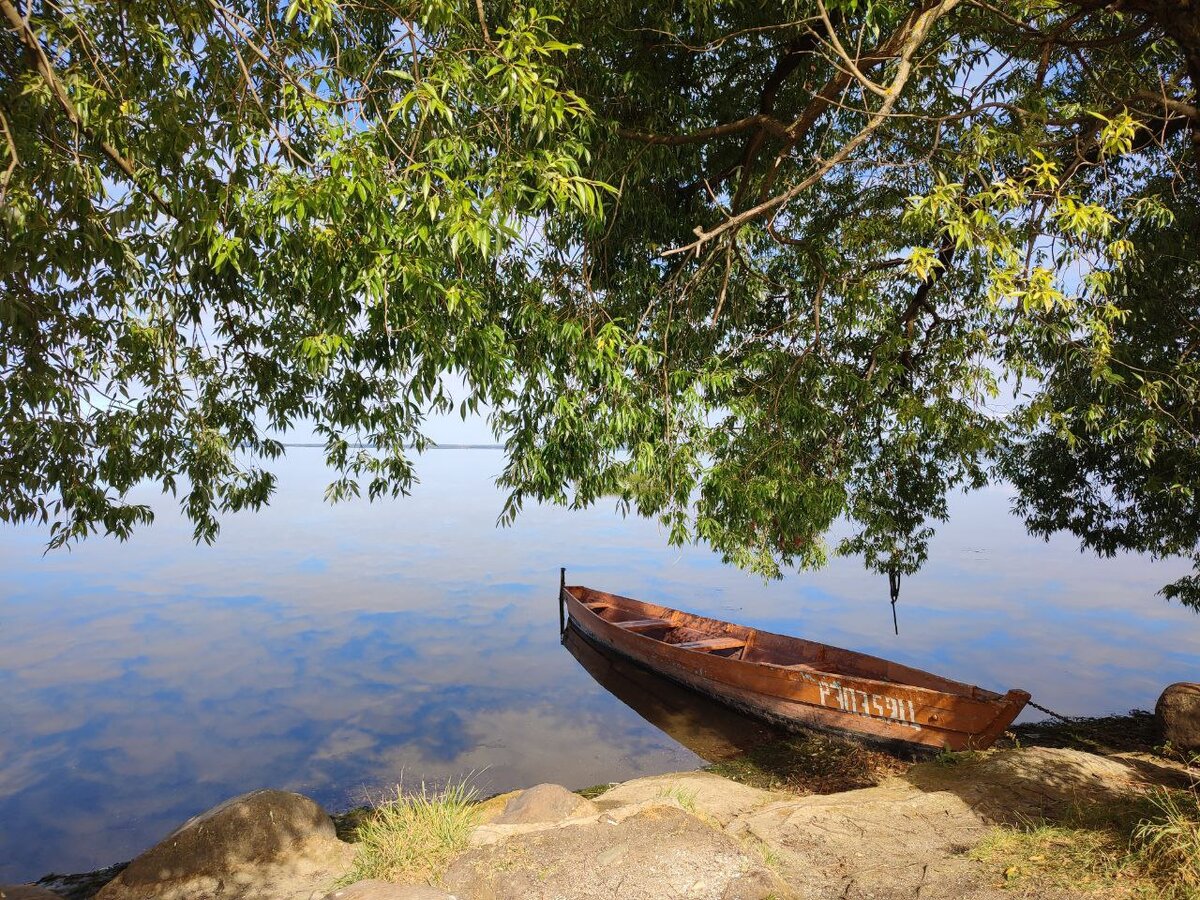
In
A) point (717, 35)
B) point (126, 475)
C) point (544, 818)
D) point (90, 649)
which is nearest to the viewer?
point (544, 818)

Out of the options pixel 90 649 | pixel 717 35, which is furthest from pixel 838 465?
pixel 90 649

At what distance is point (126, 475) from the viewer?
267 inches

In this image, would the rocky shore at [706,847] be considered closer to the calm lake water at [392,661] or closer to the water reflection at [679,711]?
the calm lake water at [392,661]

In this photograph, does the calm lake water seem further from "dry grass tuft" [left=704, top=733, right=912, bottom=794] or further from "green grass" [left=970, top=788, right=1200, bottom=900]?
"green grass" [left=970, top=788, right=1200, bottom=900]

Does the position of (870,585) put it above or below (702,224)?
below

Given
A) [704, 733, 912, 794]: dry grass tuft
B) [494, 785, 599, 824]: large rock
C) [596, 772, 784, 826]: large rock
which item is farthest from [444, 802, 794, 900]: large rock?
[704, 733, 912, 794]: dry grass tuft

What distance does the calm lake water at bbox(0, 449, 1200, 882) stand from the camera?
10.6 m

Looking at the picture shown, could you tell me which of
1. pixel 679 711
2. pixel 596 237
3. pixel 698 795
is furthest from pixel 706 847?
pixel 679 711

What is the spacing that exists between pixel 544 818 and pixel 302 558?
27.4 meters

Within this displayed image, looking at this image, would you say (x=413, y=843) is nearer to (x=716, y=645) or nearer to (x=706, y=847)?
(x=706, y=847)

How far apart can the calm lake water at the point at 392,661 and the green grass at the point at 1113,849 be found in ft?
12.2

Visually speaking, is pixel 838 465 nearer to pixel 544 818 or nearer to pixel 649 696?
pixel 544 818

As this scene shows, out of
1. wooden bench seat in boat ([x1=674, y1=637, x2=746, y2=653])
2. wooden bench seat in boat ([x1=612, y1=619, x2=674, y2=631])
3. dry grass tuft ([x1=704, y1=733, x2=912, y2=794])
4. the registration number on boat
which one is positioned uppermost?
the registration number on boat

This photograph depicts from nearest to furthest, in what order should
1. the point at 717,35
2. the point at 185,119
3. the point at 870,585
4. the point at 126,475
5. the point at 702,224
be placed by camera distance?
the point at 185,119 → the point at 126,475 → the point at 717,35 → the point at 702,224 → the point at 870,585
